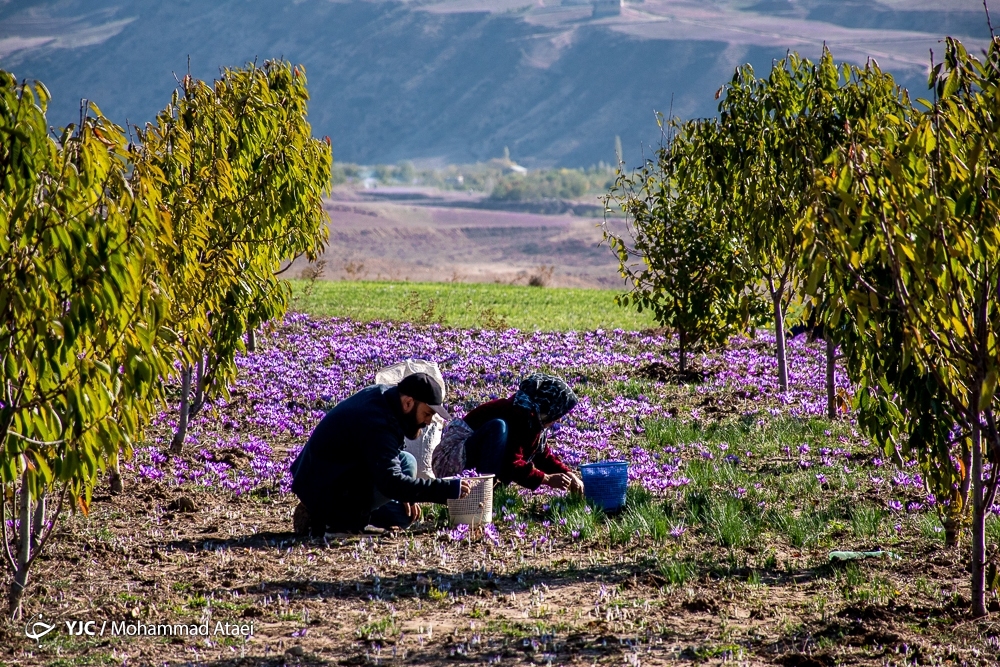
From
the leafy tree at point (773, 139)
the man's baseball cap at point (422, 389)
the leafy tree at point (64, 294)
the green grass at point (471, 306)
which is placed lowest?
the green grass at point (471, 306)

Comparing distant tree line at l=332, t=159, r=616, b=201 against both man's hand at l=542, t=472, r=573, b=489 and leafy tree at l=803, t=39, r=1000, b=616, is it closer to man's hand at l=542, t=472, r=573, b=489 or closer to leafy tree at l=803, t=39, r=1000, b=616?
man's hand at l=542, t=472, r=573, b=489

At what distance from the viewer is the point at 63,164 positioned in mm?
4340

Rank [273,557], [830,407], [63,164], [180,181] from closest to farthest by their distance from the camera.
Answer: [63,164] < [273,557] < [180,181] < [830,407]

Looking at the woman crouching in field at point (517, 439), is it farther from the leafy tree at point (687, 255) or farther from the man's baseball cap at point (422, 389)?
the leafy tree at point (687, 255)

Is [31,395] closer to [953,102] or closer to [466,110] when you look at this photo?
[953,102]

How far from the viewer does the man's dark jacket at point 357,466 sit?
20.9 feet

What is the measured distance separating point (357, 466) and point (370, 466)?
29 centimetres

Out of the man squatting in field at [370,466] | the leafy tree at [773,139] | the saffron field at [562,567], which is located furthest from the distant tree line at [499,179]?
the man squatting in field at [370,466]

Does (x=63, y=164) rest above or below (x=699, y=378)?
above

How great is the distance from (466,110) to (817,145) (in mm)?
171606

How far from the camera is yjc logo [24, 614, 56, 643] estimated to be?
15.7 ft

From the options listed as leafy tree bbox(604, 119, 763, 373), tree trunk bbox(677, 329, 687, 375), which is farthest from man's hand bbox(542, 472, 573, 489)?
tree trunk bbox(677, 329, 687, 375)

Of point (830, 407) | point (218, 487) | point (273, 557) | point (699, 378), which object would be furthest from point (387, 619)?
point (699, 378)

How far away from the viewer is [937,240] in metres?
4.28
